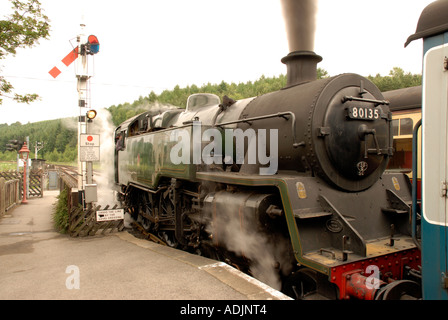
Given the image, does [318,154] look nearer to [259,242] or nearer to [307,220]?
[307,220]

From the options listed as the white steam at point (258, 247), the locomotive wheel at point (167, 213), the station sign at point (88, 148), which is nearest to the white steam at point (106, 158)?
the station sign at point (88, 148)

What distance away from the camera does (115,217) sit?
25.4 ft

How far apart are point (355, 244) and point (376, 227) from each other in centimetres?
99

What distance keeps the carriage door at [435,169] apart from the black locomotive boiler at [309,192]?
648 mm

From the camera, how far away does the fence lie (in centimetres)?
1071

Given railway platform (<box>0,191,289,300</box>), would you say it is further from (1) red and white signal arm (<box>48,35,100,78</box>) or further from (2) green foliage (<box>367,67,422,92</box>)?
(2) green foliage (<box>367,67,422,92</box>)

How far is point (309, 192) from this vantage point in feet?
13.0

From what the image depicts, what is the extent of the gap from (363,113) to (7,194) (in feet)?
40.4

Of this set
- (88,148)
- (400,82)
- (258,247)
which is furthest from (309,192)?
(400,82)

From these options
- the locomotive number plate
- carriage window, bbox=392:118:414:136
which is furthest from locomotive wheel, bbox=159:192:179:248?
carriage window, bbox=392:118:414:136

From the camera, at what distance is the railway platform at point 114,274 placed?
3635 mm

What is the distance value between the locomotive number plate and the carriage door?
1685mm
